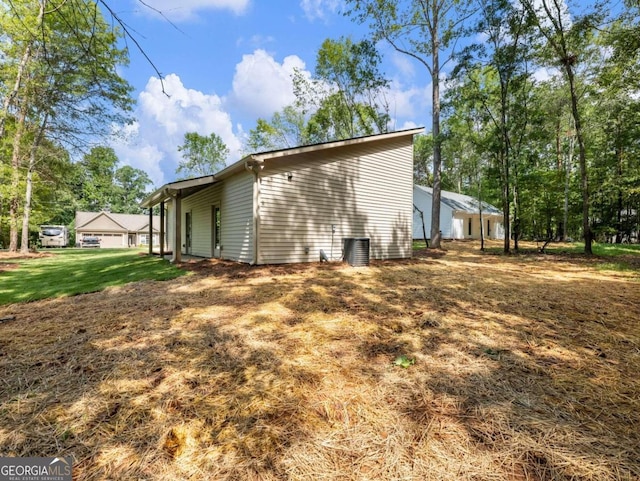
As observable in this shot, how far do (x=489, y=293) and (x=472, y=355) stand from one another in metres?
2.89

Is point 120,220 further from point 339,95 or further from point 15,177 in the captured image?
point 339,95

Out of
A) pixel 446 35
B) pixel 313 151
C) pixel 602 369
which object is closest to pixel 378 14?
pixel 446 35

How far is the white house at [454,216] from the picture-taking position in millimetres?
24625

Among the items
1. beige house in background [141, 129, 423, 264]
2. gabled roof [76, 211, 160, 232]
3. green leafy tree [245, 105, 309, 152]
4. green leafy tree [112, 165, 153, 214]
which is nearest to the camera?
beige house in background [141, 129, 423, 264]

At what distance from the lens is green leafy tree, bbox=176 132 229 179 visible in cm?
3212

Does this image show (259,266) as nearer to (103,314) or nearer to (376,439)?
(103,314)

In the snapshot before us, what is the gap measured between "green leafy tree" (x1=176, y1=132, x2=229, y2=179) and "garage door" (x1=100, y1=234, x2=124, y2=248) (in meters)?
12.3

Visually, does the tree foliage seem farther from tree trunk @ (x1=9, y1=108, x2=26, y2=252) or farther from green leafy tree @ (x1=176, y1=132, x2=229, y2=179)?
tree trunk @ (x1=9, y1=108, x2=26, y2=252)

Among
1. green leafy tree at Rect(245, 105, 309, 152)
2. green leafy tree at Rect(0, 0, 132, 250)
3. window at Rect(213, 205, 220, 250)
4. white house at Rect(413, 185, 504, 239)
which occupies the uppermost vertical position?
green leafy tree at Rect(245, 105, 309, 152)

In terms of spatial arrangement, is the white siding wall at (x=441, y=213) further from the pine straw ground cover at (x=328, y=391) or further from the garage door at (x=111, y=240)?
the garage door at (x=111, y=240)

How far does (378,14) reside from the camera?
51.2 ft

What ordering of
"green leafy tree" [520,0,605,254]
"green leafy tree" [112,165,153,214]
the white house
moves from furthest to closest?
"green leafy tree" [112,165,153,214] → the white house → "green leafy tree" [520,0,605,254]

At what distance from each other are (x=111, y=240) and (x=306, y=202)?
36.8 m

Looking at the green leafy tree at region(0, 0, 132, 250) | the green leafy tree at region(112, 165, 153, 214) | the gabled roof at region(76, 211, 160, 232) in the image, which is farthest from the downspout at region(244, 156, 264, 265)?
the green leafy tree at region(112, 165, 153, 214)
